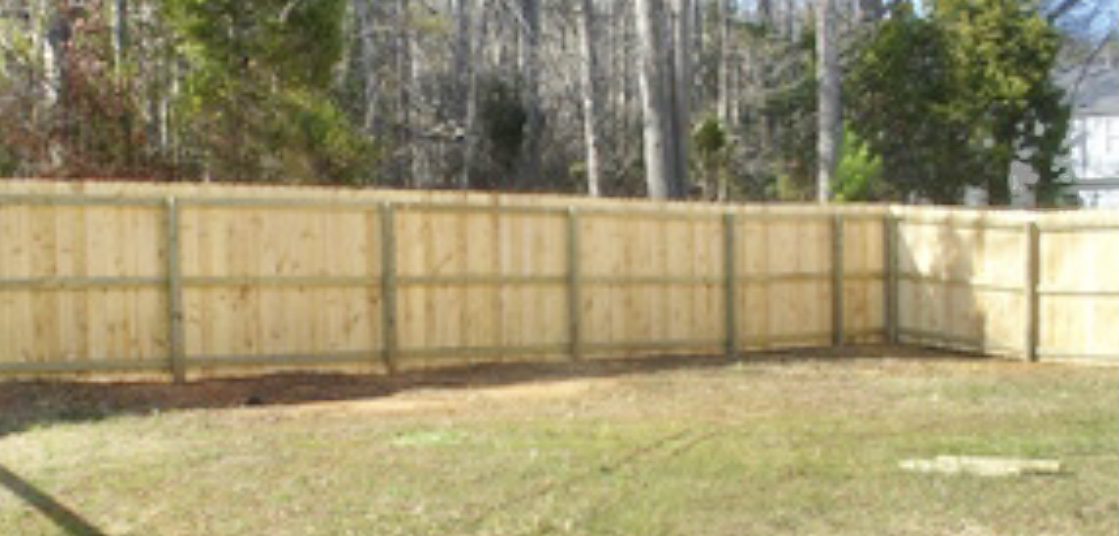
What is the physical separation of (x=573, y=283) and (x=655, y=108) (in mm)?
6838

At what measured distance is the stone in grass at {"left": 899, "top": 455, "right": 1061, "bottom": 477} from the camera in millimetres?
7200

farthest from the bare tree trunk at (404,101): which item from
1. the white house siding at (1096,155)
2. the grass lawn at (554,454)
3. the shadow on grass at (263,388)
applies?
the white house siding at (1096,155)

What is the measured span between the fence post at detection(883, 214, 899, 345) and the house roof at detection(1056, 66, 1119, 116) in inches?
980

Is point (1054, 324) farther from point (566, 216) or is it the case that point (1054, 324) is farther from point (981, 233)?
point (566, 216)

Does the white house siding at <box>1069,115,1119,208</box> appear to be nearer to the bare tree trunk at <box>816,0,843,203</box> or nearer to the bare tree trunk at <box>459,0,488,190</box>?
the bare tree trunk at <box>816,0,843,203</box>

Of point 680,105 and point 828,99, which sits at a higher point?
point 828,99

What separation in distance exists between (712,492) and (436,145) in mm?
23095

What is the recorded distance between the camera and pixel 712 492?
679 centimetres

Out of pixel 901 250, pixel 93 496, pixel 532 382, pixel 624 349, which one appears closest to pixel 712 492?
pixel 93 496

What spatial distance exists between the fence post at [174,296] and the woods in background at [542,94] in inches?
170

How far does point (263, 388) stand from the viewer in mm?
11453

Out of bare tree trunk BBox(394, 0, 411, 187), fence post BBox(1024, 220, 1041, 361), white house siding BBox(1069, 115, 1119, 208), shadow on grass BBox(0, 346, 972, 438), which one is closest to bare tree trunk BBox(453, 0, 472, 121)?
bare tree trunk BBox(394, 0, 411, 187)

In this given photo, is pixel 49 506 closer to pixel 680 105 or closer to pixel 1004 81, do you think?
pixel 680 105

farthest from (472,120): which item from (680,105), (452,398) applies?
(452,398)
